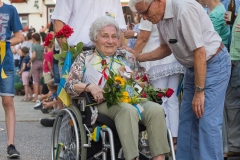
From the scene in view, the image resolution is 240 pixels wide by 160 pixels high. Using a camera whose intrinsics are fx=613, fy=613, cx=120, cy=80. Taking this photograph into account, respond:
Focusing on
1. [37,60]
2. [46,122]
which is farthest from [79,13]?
[37,60]

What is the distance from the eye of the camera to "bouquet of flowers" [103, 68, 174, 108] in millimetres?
4934

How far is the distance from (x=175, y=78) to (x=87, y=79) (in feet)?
7.05

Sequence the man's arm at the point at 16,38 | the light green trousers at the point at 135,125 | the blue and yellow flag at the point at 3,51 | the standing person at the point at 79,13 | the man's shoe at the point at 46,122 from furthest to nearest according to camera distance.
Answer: the man's shoe at the point at 46,122 → the man's arm at the point at 16,38 → the blue and yellow flag at the point at 3,51 → the standing person at the point at 79,13 → the light green trousers at the point at 135,125

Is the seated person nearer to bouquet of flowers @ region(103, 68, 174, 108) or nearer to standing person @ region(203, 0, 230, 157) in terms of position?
bouquet of flowers @ region(103, 68, 174, 108)

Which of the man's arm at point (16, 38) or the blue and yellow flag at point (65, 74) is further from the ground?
the man's arm at point (16, 38)

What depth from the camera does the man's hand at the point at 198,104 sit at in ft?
16.3

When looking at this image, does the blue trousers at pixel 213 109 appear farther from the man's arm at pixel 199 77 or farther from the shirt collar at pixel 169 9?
the shirt collar at pixel 169 9

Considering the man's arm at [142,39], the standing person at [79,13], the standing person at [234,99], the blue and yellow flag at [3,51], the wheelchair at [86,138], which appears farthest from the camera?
the man's arm at [142,39]

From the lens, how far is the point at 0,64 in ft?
22.3

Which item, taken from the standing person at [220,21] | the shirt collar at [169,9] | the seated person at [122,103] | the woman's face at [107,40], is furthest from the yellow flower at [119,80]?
the standing person at [220,21]

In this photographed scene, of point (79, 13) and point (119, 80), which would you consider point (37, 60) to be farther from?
point (119, 80)

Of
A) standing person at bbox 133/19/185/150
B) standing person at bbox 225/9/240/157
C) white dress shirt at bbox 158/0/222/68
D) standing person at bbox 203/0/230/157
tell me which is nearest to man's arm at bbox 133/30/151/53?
standing person at bbox 133/19/185/150

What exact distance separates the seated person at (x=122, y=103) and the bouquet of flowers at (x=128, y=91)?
0.21 feet

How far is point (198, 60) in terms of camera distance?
4.82 m
